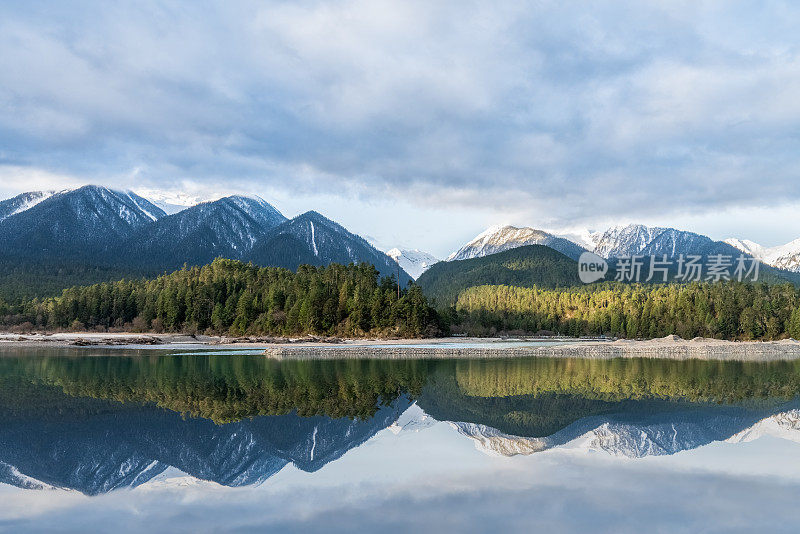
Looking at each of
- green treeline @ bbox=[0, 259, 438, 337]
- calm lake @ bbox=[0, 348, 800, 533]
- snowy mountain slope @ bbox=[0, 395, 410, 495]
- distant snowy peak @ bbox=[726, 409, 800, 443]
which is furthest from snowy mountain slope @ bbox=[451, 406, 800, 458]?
green treeline @ bbox=[0, 259, 438, 337]

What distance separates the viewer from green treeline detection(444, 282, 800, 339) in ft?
420

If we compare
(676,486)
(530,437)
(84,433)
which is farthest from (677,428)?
(84,433)

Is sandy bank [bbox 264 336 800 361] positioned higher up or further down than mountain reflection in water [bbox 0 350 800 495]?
further down

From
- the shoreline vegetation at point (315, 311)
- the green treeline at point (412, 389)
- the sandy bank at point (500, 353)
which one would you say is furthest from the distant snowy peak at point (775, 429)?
the shoreline vegetation at point (315, 311)

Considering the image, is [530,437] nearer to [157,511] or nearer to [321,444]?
[321,444]

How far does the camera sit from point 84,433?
2173 cm

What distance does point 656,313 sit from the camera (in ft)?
477

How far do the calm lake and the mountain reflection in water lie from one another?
0.13 meters

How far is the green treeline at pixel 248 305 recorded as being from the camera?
111375 mm

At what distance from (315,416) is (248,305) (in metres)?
101

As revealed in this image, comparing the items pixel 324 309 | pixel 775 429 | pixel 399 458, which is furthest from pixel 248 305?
pixel 775 429

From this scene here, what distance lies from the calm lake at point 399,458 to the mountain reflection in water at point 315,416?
0.13 metres

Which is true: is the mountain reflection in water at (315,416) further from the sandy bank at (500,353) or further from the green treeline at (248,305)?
the green treeline at (248,305)

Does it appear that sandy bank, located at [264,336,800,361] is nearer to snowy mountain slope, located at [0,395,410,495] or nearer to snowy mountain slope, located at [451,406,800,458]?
snowy mountain slope, located at [0,395,410,495]
